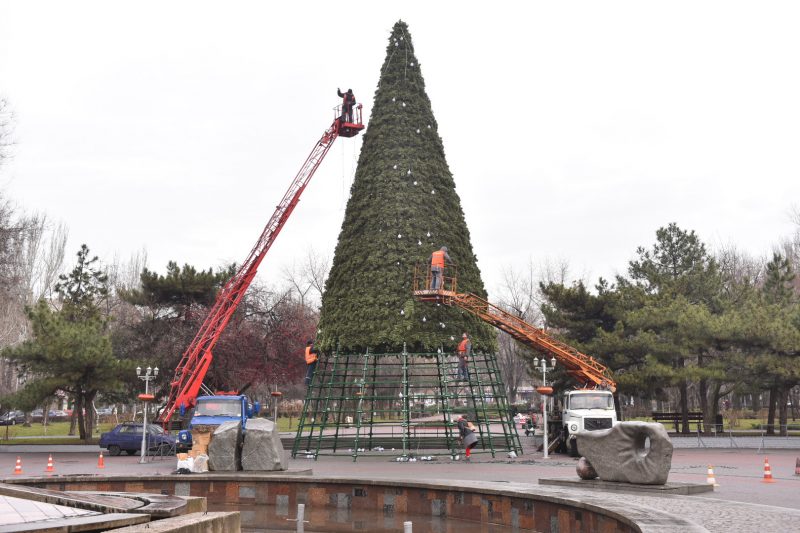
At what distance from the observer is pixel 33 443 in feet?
142

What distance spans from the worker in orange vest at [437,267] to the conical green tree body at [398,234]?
1.38m

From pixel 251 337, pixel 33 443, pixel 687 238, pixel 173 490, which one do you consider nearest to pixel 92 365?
pixel 33 443

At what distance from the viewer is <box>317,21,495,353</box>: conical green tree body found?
2947 centimetres

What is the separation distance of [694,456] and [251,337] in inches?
1091

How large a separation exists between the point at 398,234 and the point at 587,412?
10.3m

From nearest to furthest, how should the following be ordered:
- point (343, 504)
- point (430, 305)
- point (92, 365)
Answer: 1. point (343, 504)
2. point (430, 305)
3. point (92, 365)

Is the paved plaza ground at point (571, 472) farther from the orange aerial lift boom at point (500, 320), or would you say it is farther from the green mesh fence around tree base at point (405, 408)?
the orange aerial lift boom at point (500, 320)

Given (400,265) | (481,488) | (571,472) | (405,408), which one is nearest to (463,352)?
(405,408)

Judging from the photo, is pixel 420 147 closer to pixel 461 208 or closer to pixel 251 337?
pixel 461 208

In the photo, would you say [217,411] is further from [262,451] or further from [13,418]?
[13,418]

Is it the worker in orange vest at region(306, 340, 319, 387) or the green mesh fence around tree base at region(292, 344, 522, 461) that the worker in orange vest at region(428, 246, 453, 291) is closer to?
the green mesh fence around tree base at region(292, 344, 522, 461)

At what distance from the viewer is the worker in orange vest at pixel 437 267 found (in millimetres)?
28219

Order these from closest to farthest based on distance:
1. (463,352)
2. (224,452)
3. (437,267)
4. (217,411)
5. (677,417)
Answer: (224,452) < (437,267) < (463,352) < (217,411) < (677,417)

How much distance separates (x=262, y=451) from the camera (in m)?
20.8
